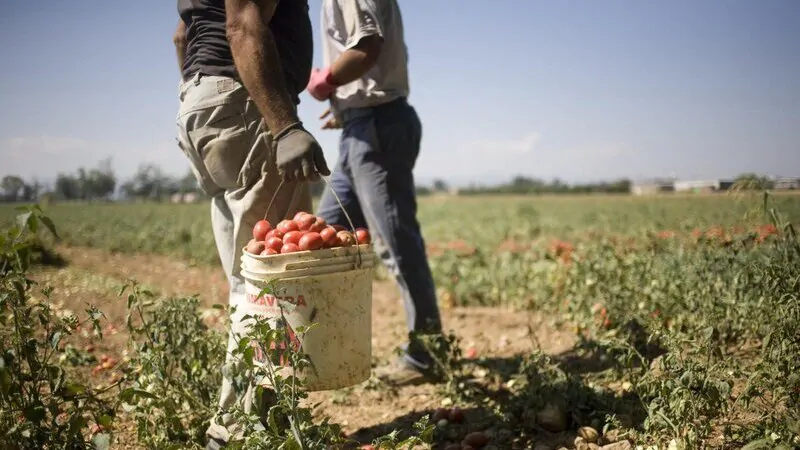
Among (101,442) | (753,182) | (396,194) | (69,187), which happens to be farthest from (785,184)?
(69,187)

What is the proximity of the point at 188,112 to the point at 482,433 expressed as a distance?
1766 mm

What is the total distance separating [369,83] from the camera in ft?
9.25

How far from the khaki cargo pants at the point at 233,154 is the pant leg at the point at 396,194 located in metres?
0.74

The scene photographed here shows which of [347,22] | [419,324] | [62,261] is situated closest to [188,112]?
[347,22]

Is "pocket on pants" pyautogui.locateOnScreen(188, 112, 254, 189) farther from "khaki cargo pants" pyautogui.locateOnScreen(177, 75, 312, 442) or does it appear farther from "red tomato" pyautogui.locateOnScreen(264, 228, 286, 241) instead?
"red tomato" pyautogui.locateOnScreen(264, 228, 286, 241)

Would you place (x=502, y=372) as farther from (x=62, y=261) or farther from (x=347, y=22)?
(x=62, y=261)

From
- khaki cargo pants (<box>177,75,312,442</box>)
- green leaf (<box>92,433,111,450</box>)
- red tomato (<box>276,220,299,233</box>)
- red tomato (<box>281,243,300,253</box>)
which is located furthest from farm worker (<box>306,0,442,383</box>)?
green leaf (<box>92,433,111,450</box>)

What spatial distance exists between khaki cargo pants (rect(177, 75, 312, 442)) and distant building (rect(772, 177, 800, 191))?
2.19 metres

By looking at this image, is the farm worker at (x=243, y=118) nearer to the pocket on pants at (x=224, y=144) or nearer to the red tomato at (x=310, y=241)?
the pocket on pants at (x=224, y=144)

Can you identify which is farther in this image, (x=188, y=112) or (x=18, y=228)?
(x=188, y=112)

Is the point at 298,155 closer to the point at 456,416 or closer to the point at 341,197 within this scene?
the point at 341,197

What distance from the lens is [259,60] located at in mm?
1858

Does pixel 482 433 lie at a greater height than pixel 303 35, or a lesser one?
lesser

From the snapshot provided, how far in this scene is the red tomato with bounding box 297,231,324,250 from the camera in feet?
5.66
